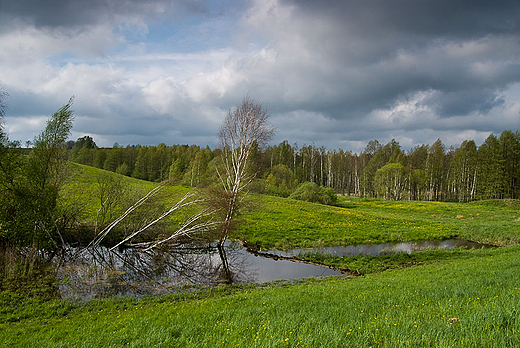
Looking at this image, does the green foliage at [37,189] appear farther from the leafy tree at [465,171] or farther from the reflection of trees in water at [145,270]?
the leafy tree at [465,171]

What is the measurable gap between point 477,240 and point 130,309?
3333 centimetres

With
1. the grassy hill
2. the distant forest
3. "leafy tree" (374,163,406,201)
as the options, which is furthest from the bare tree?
"leafy tree" (374,163,406,201)

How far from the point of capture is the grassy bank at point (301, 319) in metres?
5.62

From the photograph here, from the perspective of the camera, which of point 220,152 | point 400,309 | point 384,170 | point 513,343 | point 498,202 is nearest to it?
point 513,343

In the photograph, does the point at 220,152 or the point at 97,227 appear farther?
the point at 220,152

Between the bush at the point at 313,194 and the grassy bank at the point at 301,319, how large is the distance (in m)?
45.8

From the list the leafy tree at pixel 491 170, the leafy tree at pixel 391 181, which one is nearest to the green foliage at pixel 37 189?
the leafy tree at pixel 391 181

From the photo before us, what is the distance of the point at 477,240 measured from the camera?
30094 millimetres

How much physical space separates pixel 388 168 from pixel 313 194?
103 feet

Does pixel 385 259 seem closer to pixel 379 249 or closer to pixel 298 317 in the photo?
pixel 379 249

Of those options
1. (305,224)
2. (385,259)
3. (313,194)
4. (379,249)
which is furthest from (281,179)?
(385,259)

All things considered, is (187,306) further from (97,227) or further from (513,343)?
(97,227)

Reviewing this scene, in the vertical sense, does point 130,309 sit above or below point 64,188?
below

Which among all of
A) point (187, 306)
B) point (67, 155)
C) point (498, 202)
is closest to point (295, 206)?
point (67, 155)
